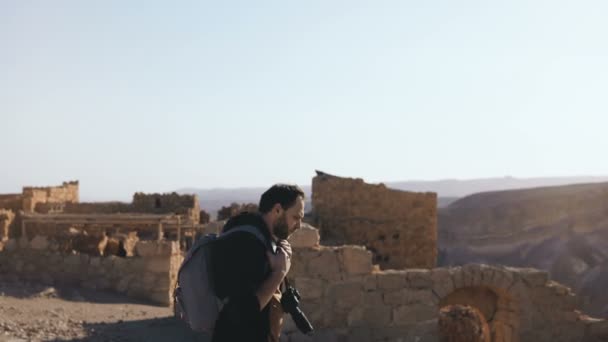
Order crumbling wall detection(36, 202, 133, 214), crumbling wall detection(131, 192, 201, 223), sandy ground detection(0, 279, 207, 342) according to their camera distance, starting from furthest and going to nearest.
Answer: crumbling wall detection(36, 202, 133, 214)
crumbling wall detection(131, 192, 201, 223)
sandy ground detection(0, 279, 207, 342)

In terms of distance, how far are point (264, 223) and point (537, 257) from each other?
1192 inches

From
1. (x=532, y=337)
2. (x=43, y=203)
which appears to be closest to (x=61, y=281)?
(x=532, y=337)

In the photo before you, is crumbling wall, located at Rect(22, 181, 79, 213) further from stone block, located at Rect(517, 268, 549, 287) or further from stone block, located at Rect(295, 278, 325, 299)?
stone block, located at Rect(517, 268, 549, 287)

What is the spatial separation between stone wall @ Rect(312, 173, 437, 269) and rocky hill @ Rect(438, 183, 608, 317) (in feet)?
33.6

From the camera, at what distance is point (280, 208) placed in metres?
3.42

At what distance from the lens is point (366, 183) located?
45.6 feet

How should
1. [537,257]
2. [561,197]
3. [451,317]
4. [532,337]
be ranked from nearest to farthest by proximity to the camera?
1. [532,337]
2. [451,317]
3. [537,257]
4. [561,197]

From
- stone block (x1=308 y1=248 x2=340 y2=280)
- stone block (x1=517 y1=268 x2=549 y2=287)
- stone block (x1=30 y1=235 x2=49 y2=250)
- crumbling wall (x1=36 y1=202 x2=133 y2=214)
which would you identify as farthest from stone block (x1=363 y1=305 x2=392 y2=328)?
crumbling wall (x1=36 y1=202 x2=133 y2=214)

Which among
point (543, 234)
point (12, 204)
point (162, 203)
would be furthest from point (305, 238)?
point (543, 234)

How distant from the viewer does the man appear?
3074 millimetres

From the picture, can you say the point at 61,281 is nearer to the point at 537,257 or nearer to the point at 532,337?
the point at 532,337

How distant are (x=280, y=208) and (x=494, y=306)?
23.0ft

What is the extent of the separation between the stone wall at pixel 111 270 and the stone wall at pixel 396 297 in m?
3.44

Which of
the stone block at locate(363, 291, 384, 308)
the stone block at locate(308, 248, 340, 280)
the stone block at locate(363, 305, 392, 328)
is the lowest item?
the stone block at locate(363, 305, 392, 328)
